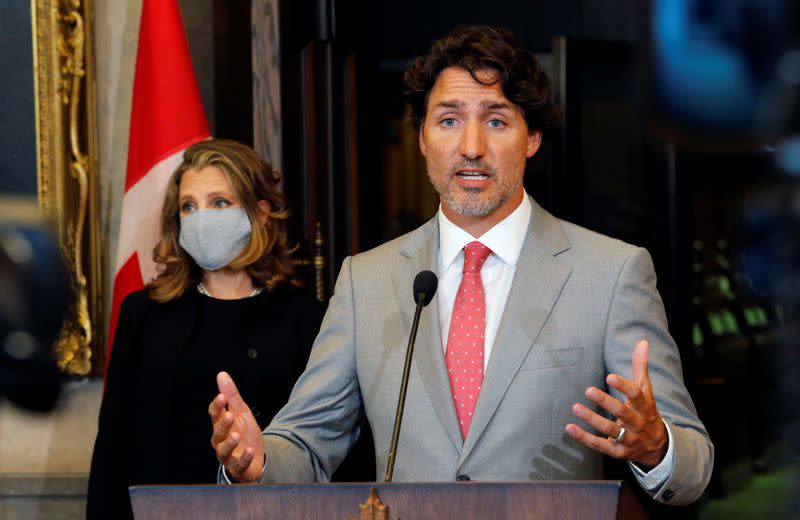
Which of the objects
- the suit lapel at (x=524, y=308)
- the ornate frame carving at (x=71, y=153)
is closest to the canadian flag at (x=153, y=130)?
the ornate frame carving at (x=71, y=153)

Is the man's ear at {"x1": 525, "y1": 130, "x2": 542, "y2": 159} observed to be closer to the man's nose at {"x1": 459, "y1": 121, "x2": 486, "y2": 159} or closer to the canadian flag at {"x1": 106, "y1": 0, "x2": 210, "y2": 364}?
the man's nose at {"x1": 459, "y1": 121, "x2": 486, "y2": 159}

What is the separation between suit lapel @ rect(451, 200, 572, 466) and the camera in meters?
2.05

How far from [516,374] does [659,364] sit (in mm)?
240

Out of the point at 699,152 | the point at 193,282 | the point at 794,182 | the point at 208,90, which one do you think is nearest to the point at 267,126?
the point at 208,90

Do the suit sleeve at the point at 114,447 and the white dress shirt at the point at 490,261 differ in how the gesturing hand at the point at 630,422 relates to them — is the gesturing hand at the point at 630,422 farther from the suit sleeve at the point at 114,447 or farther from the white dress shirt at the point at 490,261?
the suit sleeve at the point at 114,447

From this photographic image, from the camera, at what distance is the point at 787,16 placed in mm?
4328

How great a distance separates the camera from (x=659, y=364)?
201cm

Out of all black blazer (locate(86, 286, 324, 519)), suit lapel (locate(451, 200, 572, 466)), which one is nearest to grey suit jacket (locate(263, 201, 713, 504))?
suit lapel (locate(451, 200, 572, 466))

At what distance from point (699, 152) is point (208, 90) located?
5.82ft

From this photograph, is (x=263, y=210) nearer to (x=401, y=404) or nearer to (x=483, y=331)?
(x=483, y=331)

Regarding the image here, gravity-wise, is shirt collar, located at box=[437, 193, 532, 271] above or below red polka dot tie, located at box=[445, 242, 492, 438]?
above

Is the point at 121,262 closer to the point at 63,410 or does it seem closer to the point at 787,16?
the point at 63,410

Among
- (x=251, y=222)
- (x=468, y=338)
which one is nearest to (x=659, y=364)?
(x=468, y=338)

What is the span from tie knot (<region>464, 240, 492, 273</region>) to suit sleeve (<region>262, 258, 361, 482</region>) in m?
0.24
